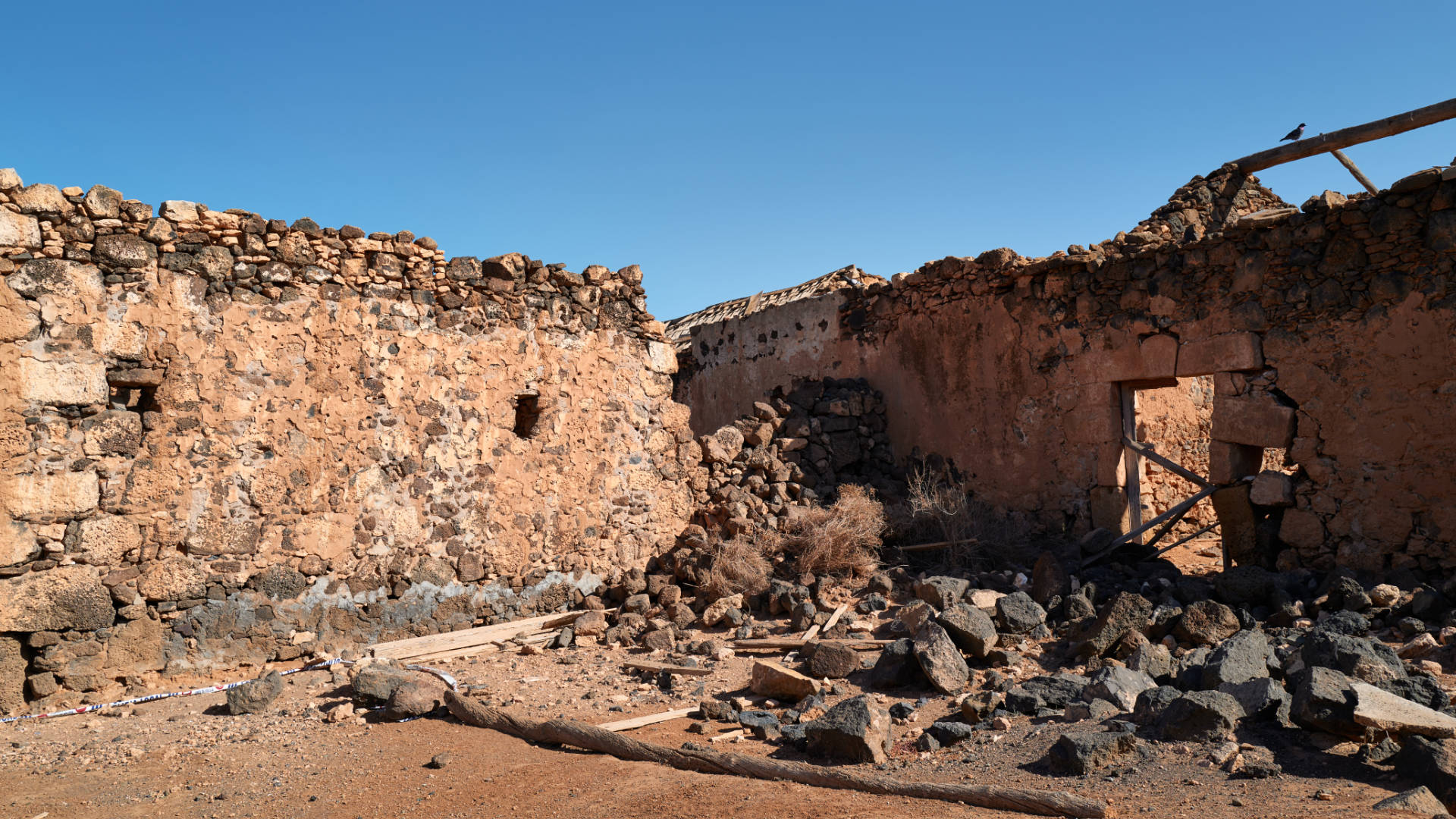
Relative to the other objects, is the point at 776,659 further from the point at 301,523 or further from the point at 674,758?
the point at 301,523

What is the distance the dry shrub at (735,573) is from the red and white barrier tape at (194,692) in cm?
211

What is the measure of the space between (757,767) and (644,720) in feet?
3.51

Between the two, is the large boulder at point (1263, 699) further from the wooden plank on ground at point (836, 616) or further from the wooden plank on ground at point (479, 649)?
the wooden plank on ground at point (479, 649)

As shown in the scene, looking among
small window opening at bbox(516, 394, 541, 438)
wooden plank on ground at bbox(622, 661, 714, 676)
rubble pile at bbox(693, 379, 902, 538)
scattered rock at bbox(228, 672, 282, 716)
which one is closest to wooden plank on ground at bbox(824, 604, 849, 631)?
wooden plank on ground at bbox(622, 661, 714, 676)

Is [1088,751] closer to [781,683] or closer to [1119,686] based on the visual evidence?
[1119,686]

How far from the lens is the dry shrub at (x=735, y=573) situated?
7234mm

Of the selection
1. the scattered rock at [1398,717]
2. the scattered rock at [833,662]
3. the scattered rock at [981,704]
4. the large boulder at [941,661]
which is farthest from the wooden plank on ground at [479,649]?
the scattered rock at [1398,717]

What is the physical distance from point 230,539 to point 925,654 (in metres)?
4.25

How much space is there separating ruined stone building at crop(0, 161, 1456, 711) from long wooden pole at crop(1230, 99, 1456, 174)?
1.16 metres

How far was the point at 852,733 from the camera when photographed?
4.11 meters

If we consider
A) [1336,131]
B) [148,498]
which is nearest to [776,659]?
[148,498]

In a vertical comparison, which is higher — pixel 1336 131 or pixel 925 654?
pixel 1336 131

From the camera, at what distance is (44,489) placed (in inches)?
209

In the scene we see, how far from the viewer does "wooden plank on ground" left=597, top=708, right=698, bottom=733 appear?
486 centimetres
